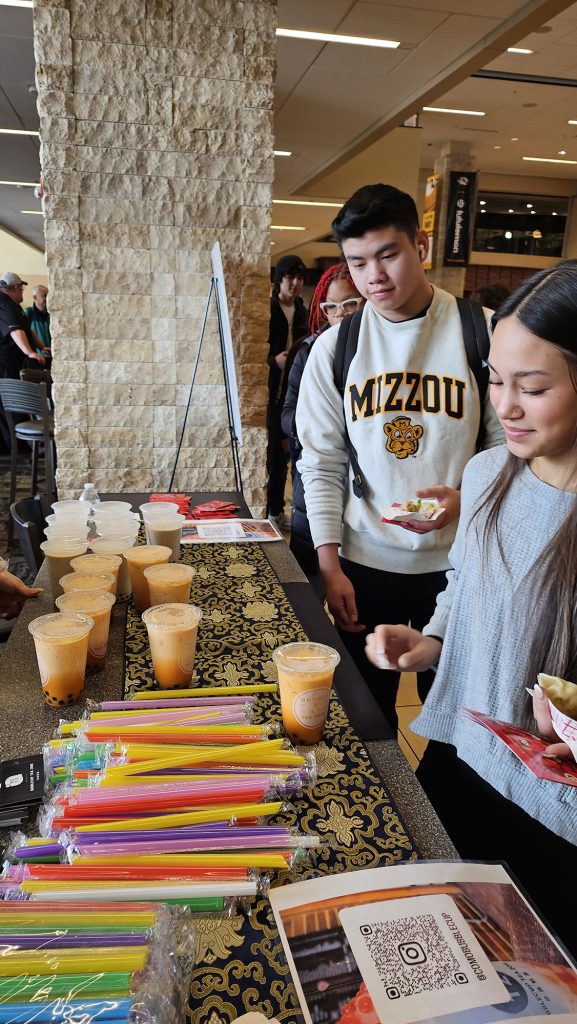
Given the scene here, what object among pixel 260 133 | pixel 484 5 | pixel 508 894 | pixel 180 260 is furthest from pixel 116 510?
pixel 484 5

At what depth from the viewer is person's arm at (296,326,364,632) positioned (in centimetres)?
184

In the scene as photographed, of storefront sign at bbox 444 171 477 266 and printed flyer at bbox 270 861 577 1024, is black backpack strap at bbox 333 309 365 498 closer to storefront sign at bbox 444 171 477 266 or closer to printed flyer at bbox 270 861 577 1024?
printed flyer at bbox 270 861 577 1024

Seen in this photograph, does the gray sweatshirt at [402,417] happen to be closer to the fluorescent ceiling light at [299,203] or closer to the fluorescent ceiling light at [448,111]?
the fluorescent ceiling light at [448,111]

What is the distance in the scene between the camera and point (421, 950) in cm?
69

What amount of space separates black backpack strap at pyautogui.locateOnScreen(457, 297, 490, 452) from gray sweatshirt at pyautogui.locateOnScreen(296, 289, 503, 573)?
0.05 ft

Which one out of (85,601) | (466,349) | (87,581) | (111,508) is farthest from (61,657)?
(466,349)

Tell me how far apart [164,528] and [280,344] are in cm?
348

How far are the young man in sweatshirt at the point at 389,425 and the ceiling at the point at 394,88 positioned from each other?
3223 mm

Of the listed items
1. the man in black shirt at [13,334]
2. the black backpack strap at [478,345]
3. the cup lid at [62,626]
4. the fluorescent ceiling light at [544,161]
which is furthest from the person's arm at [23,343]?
the fluorescent ceiling light at [544,161]

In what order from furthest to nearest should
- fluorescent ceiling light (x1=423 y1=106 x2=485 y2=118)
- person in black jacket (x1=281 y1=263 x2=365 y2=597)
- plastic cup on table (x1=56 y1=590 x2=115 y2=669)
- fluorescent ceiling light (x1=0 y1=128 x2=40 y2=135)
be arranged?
fluorescent ceiling light (x1=423 y1=106 x2=485 y2=118), fluorescent ceiling light (x1=0 y1=128 x2=40 y2=135), person in black jacket (x1=281 y1=263 x2=365 y2=597), plastic cup on table (x1=56 y1=590 x2=115 y2=669)

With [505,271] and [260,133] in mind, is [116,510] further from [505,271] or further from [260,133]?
[505,271]

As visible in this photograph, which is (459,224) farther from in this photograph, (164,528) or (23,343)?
(164,528)

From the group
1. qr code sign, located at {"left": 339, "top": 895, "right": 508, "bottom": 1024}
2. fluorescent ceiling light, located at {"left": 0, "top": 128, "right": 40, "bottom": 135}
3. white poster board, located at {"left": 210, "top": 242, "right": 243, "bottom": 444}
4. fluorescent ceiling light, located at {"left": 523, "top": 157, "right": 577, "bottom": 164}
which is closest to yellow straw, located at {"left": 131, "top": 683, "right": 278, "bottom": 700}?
qr code sign, located at {"left": 339, "top": 895, "right": 508, "bottom": 1024}

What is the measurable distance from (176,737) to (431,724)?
21.1 inches
